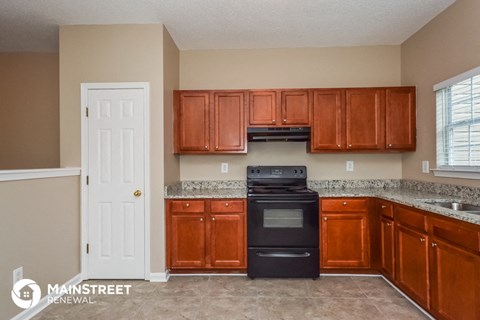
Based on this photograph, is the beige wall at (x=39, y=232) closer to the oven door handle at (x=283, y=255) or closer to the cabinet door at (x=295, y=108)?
the oven door handle at (x=283, y=255)

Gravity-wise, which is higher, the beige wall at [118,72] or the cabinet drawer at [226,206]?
the beige wall at [118,72]

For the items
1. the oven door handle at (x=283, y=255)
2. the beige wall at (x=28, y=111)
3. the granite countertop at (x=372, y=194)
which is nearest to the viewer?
the granite countertop at (x=372, y=194)

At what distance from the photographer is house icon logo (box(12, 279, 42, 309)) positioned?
2113mm

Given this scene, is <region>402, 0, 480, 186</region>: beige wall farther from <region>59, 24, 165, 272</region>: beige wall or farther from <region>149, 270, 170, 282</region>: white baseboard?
<region>149, 270, 170, 282</region>: white baseboard

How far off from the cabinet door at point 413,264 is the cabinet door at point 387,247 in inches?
3.3

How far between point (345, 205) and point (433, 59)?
5.89ft

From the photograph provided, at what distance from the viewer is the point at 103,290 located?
2703 mm

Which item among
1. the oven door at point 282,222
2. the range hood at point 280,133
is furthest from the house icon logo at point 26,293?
the range hood at point 280,133

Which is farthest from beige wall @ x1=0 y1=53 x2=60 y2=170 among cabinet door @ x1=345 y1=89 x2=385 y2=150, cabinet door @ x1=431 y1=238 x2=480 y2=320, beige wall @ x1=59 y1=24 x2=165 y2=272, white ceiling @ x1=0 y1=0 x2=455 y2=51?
cabinet door @ x1=431 y1=238 x2=480 y2=320

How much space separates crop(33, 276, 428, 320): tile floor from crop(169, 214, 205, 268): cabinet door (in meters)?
0.18

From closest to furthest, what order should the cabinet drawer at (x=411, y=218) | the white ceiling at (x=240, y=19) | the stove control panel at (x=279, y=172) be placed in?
1. the cabinet drawer at (x=411, y=218)
2. the white ceiling at (x=240, y=19)
3. the stove control panel at (x=279, y=172)

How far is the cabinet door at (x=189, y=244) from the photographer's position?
296cm

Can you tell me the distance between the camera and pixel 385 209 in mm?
2742

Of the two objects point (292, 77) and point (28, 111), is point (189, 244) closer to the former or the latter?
point (292, 77)
